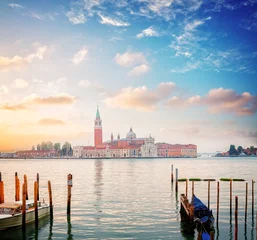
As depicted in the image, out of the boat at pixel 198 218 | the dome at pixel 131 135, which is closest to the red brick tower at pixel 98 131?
the dome at pixel 131 135

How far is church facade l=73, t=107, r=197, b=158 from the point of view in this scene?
15888 centimetres

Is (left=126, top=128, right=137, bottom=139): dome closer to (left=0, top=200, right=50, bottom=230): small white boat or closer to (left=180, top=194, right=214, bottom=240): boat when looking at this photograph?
(left=0, top=200, right=50, bottom=230): small white boat

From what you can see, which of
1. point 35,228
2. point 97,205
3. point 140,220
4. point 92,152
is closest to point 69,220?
point 35,228

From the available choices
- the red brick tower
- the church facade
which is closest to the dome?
the church facade

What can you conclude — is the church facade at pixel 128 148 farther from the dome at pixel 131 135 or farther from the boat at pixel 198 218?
the boat at pixel 198 218

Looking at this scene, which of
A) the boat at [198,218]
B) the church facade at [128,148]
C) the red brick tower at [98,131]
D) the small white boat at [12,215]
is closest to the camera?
the boat at [198,218]

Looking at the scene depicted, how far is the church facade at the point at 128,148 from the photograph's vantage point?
159 meters

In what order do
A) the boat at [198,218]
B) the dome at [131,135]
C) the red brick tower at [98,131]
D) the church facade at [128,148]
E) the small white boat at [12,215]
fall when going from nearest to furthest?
the boat at [198,218] → the small white boat at [12,215] → the church facade at [128,148] → the red brick tower at [98,131] → the dome at [131,135]

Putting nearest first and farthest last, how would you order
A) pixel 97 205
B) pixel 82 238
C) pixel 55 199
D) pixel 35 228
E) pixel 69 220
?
pixel 82 238, pixel 35 228, pixel 69 220, pixel 97 205, pixel 55 199

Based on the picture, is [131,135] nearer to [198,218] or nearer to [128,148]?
[128,148]

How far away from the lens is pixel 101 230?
46.1ft

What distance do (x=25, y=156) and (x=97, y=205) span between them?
173450mm

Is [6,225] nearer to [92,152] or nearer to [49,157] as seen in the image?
[92,152]

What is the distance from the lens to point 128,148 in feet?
Answer: 520
